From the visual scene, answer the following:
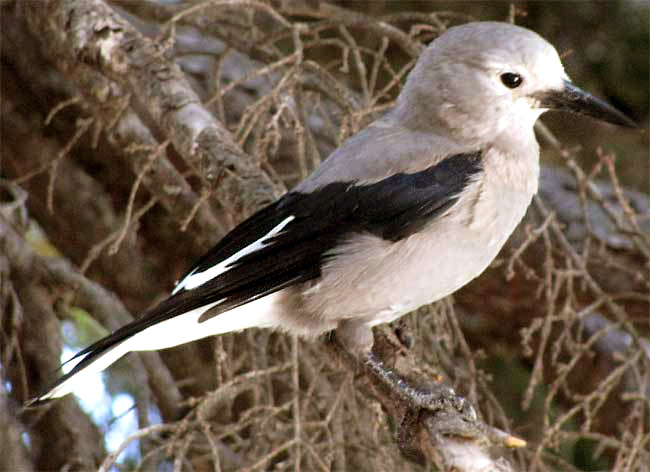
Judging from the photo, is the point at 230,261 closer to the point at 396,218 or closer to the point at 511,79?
the point at 396,218

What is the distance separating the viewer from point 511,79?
119 inches

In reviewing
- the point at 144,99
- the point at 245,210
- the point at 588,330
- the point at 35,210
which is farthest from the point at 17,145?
the point at 588,330

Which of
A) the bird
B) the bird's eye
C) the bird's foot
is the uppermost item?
the bird's eye

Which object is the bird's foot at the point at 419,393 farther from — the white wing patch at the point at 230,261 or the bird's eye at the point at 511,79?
the bird's eye at the point at 511,79

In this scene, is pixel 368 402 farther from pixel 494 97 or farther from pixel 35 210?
pixel 35 210

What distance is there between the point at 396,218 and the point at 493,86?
48 cm

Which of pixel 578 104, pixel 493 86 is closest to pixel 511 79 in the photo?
pixel 493 86

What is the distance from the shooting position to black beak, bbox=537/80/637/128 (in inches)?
119

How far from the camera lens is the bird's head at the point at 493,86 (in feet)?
9.87

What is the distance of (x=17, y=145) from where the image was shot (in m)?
4.35

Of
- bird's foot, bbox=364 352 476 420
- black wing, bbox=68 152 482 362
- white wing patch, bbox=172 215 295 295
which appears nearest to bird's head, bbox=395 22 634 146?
black wing, bbox=68 152 482 362

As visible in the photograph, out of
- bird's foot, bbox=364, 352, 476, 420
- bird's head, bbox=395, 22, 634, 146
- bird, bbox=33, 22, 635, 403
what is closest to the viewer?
bird's foot, bbox=364, 352, 476, 420

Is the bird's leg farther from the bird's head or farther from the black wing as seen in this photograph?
the bird's head

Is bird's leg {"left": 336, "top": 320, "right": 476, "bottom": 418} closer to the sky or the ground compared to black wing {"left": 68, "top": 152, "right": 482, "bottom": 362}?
closer to the ground
